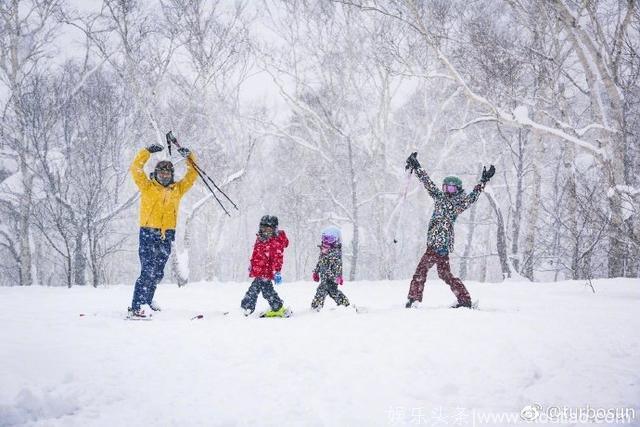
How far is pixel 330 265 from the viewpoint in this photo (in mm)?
4910

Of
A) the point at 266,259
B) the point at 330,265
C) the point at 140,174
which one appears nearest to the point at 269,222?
the point at 266,259

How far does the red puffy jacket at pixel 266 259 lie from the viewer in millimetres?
4762

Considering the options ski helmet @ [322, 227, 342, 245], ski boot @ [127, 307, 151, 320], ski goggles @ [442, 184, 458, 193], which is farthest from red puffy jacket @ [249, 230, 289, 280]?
ski goggles @ [442, 184, 458, 193]

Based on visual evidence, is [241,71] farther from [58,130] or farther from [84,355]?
[84,355]

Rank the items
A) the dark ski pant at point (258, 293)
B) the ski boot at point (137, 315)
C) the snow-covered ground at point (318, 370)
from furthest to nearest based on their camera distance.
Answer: the dark ski pant at point (258, 293)
the ski boot at point (137, 315)
the snow-covered ground at point (318, 370)

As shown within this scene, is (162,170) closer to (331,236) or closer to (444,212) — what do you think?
(331,236)

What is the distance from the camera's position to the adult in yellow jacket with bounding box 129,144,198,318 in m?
4.40

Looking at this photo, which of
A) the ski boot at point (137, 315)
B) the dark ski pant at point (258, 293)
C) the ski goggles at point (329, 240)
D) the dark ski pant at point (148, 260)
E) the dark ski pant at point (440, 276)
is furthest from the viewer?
the ski goggles at point (329, 240)

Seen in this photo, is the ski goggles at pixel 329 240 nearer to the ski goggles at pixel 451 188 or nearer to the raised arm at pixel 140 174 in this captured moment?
the ski goggles at pixel 451 188

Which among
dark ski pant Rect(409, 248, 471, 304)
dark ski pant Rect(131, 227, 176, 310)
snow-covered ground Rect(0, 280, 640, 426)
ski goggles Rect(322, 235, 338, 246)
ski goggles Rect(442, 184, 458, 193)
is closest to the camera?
snow-covered ground Rect(0, 280, 640, 426)

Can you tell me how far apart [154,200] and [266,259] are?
1.45 meters

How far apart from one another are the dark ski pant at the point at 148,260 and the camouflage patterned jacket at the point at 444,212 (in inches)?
120

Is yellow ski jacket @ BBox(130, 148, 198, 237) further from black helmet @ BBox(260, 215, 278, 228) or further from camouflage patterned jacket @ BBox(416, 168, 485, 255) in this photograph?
camouflage patterned jacket @ BBox(416, 168, 485, 255)

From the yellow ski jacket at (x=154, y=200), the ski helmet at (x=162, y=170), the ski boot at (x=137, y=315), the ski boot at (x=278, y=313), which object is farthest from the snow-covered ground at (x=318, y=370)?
the ski helmet at (x=162, y=170)
